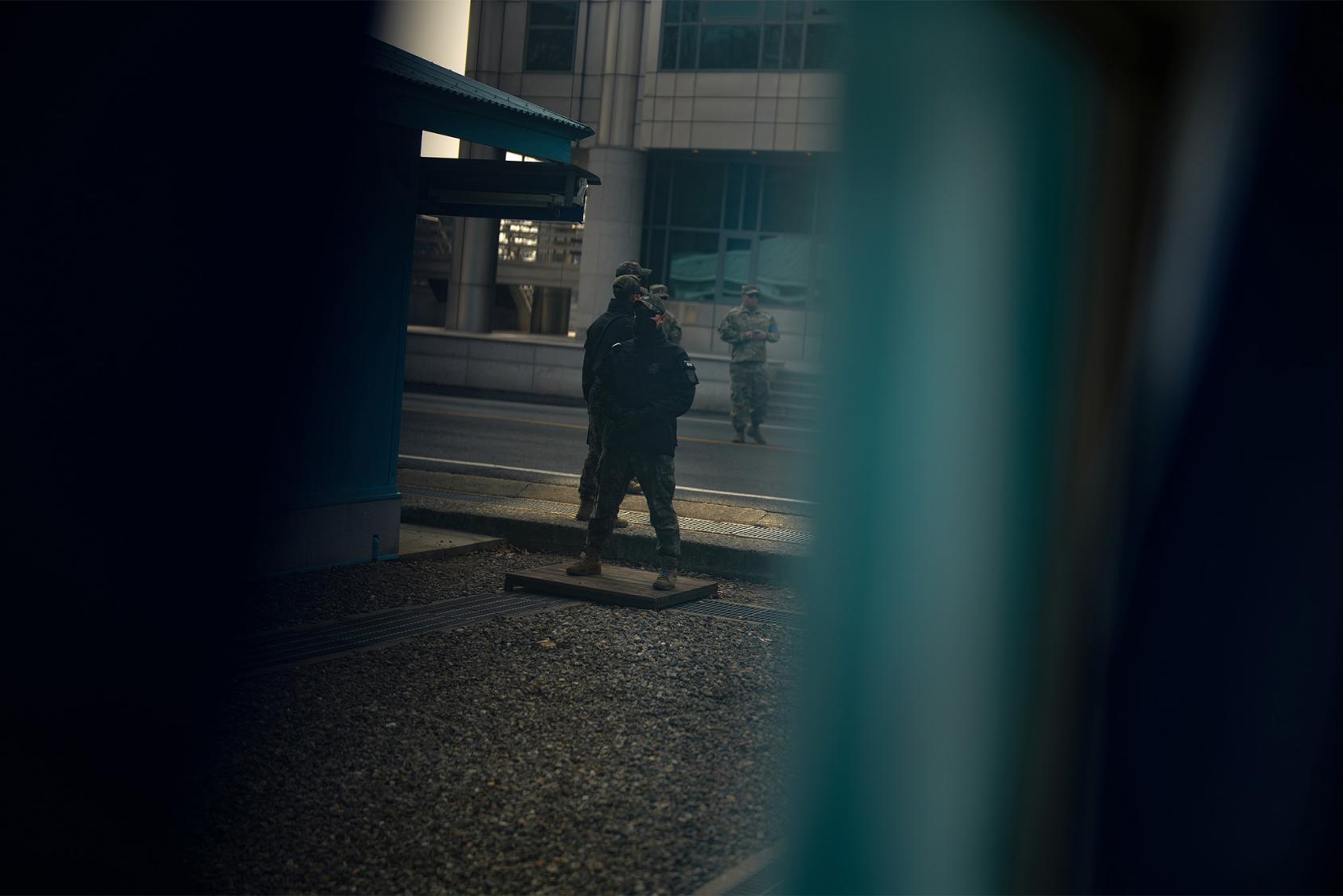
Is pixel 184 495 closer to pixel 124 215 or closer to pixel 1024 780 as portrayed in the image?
pixel 124 215

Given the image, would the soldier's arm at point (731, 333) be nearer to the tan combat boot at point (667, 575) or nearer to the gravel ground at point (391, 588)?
the gravel ground at point (391, 588)

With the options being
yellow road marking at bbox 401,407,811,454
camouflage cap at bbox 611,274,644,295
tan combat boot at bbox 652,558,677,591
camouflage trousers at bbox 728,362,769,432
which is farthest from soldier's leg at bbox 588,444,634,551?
camouflage trousers at bbox 728,362,769,432

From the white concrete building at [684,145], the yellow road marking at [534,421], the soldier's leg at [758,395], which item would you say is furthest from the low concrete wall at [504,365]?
the soldier's leg at [758,395]

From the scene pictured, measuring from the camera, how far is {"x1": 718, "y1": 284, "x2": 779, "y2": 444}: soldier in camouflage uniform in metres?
16.1

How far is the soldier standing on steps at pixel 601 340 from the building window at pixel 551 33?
76.6 feet

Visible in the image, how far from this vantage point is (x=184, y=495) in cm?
682

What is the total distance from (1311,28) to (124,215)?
18.0ft

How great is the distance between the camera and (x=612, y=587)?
7.80 m

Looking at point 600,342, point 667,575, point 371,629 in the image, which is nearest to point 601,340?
point 600,342

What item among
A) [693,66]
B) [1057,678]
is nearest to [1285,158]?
[1057,678]

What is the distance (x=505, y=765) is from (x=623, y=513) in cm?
570

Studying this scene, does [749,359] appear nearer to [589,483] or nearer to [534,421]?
[534,421]

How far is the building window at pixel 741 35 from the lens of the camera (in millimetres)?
28922

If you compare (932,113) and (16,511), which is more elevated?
(932,113)
